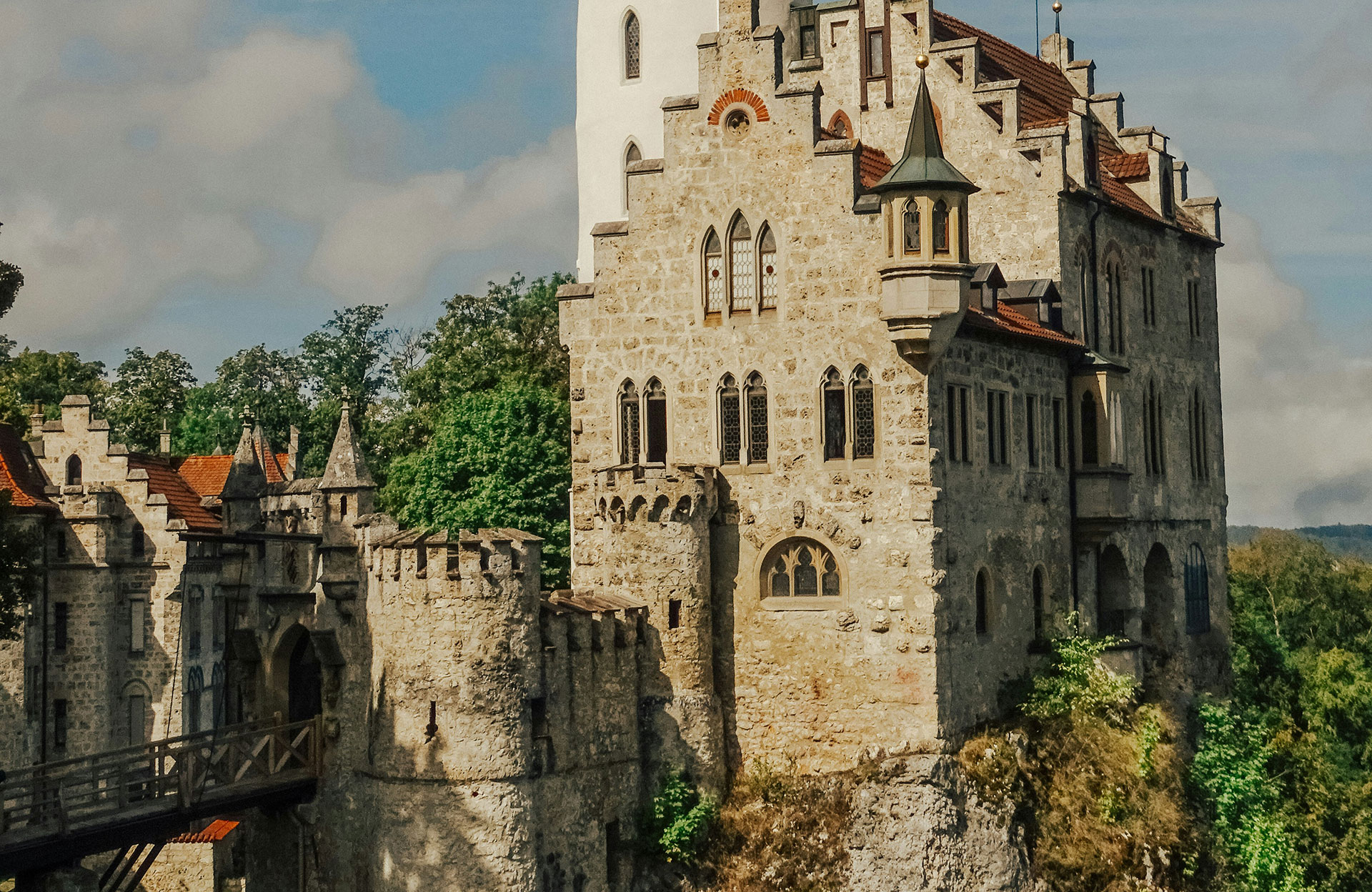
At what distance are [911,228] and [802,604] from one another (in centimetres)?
731

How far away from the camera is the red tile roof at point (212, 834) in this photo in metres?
47.9

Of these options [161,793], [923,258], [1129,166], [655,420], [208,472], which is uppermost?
[1129,166]

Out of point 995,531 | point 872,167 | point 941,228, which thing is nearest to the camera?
point 941,228

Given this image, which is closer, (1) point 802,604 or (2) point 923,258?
(2) point 923,258

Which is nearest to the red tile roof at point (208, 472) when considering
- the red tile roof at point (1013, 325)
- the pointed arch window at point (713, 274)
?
the pointed arch window at point (713, 274)

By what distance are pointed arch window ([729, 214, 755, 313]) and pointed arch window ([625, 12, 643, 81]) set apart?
61.6ft

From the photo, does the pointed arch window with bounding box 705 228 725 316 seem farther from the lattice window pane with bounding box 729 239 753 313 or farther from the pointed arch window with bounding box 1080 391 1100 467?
the pointed arch window with bounding box 1080 391 1100 467

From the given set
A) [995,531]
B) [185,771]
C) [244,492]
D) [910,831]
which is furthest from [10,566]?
[995,531]

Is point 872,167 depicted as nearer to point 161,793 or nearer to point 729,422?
point 729,422

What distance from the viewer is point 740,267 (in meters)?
39.8

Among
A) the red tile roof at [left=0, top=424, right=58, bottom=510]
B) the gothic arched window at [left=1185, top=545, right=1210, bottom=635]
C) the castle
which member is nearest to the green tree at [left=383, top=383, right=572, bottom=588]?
the castle

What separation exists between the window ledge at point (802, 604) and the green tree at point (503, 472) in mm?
15472

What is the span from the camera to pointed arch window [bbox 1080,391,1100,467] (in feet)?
148

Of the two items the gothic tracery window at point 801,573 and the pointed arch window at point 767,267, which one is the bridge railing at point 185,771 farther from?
the pointed arch window at point 767,267
